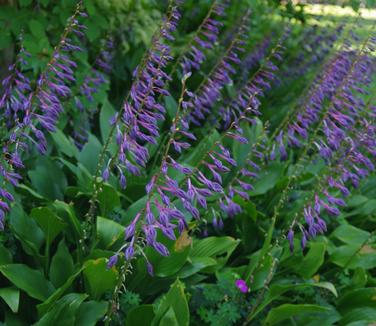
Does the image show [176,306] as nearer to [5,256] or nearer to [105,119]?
[5,256]

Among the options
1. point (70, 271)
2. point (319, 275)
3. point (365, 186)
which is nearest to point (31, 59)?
point (70, 271)

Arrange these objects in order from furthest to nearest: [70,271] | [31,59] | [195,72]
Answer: [195,72], [31,59], [70,271]

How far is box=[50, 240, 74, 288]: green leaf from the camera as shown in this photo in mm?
2984

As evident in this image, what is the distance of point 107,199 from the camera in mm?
3256

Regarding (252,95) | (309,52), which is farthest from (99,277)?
(309,52)

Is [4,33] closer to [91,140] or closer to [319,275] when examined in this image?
[91,140]

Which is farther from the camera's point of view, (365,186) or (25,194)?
(365,186)

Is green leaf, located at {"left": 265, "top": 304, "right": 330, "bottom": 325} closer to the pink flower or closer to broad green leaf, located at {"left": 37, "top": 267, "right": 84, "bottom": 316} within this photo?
the pink flower

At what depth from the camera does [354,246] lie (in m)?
3.78

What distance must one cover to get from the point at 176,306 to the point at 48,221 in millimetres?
825

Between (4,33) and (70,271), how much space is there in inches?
71.8

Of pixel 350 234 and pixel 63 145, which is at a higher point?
pixel 350 234

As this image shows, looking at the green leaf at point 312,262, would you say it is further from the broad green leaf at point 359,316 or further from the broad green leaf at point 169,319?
the broad green leaf at point 169,319

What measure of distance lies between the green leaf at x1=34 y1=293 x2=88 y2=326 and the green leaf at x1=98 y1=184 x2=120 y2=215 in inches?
26.4
